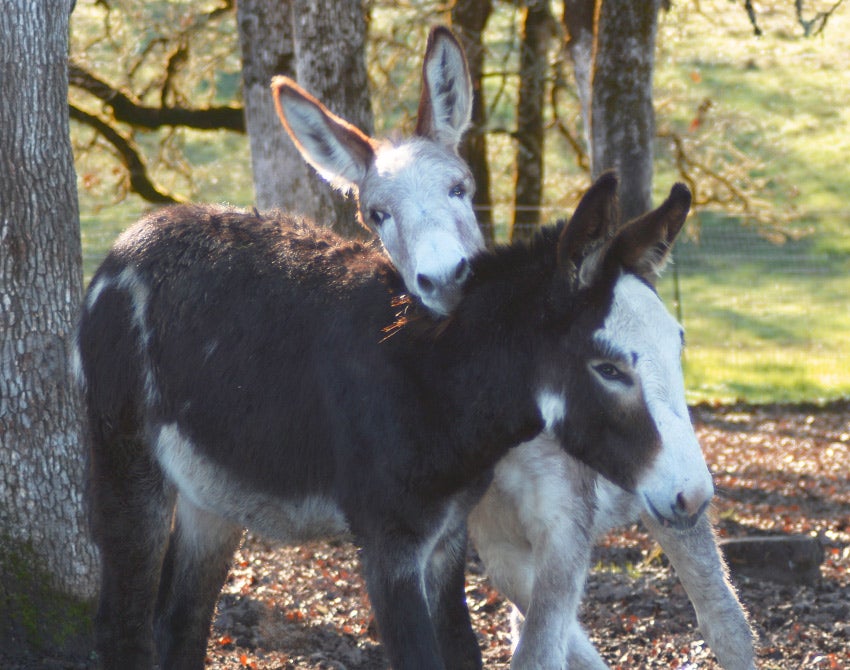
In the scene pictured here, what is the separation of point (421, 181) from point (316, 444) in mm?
1401

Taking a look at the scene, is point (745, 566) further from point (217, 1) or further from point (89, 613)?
point (217, 1)

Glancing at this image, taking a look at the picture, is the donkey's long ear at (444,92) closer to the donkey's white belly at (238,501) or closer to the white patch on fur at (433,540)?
the donkey's white belly at (238,501)

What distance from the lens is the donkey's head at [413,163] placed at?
4363 millimetres

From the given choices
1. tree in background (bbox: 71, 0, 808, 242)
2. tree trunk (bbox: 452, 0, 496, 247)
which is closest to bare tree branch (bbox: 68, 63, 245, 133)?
tree in background (bbox: 71, 0, 808, 242)

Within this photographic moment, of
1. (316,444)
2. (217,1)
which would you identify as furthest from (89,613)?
(217,1)

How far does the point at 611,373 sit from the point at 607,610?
3.09m

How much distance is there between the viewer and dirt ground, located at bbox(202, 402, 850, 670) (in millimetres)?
5223

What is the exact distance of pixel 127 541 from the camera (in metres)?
4.30

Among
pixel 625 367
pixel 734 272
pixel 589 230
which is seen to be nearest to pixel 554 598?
pixel 625 367

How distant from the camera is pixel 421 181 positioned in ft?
15.0

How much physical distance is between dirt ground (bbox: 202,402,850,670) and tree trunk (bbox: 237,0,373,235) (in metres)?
2.21

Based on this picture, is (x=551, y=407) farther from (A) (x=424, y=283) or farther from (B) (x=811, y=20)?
(B) (x=811, y=20)

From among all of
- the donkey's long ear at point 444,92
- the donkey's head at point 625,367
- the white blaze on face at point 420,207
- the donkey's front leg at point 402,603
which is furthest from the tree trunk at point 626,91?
the donkey's front leg at point 402,603

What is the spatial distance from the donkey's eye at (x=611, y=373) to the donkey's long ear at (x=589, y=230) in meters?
0.29
